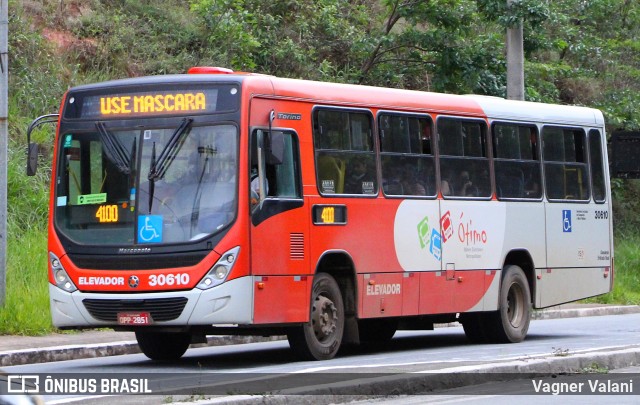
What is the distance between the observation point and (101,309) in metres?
13.7

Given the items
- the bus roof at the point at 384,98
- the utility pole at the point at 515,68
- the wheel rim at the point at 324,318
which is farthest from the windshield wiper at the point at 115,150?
the utility pole at the point at 515,68

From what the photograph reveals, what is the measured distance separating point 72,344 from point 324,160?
13.6 ft

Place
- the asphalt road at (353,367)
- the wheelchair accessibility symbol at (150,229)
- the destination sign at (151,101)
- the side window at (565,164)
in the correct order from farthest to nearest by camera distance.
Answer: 1. the side window at (565,164)
2. the destination sign at (151,101)
3. the wheelchair accessibility symbol at (150,229)
4. the asphalt road at (353,367)

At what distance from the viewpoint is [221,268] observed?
13336mm

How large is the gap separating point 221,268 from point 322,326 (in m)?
1.73

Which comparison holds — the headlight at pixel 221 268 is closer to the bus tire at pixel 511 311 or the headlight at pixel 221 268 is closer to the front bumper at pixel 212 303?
the front bumper at pixel 212 303

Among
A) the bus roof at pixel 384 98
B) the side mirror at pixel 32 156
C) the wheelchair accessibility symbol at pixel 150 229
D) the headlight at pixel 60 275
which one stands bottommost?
the headlight at pixel 60 275

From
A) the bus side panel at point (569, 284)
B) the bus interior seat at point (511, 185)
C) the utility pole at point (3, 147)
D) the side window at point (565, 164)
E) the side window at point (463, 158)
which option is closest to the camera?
the side window at point (463, 158)

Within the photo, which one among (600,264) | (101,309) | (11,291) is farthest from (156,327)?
(600,264)

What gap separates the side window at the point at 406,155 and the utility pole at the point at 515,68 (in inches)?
277

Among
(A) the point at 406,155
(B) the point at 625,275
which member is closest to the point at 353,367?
(A) the point at 406,155

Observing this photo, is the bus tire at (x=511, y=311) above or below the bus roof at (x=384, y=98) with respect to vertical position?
below

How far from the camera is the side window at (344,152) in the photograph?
48.3 feet

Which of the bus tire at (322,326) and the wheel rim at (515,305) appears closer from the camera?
the bus tire at (322,326)
